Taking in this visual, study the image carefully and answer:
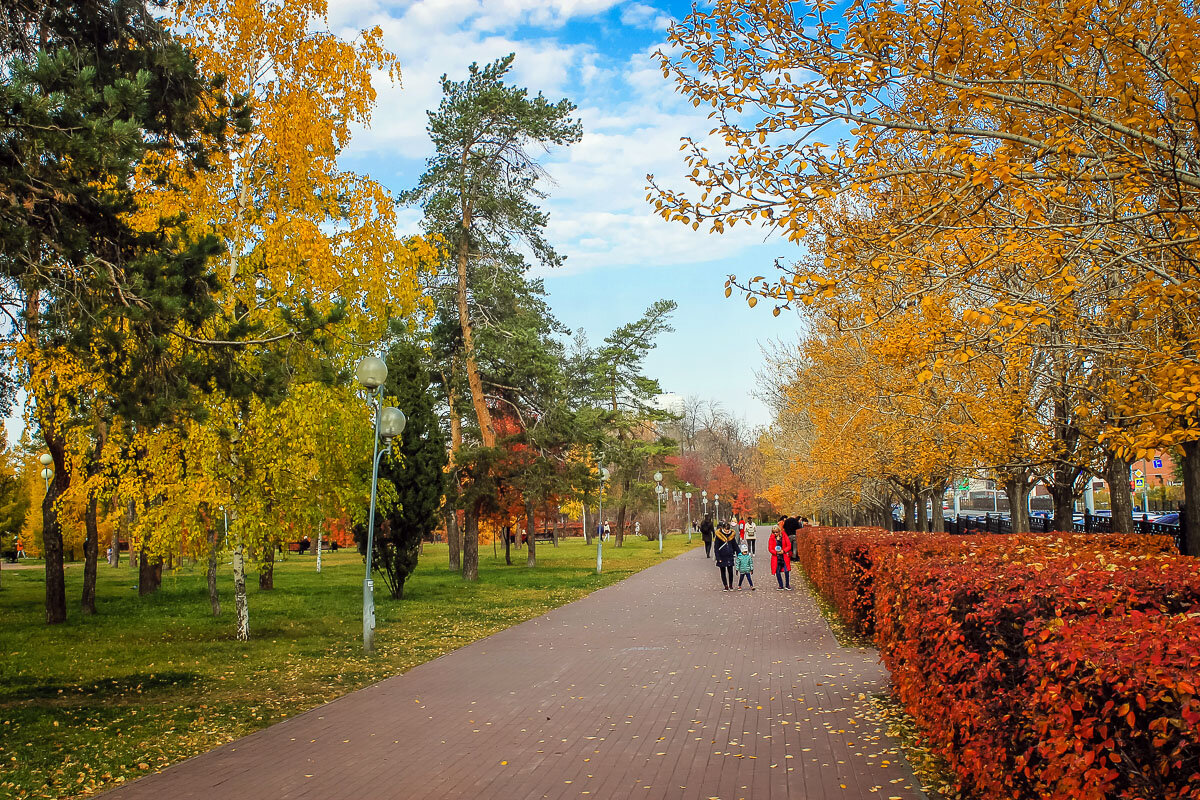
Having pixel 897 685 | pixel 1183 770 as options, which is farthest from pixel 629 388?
pixel 1183 770

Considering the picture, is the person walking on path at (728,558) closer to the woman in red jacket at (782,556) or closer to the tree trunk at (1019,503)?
the woman in red jacket at (782,556)

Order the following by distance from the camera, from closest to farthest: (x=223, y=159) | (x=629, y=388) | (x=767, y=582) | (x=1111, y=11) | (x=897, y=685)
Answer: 1. (x=1111, y=11)
2. (x=897, y=685)
3. (x=223, y=159)
4. (x=767, y=582)
5. (x=629, y=388)

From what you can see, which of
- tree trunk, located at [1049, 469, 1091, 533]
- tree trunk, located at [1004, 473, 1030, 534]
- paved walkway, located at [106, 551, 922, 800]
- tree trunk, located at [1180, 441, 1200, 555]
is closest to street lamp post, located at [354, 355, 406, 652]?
paved walkway, located at [106, 551, 922, 800]

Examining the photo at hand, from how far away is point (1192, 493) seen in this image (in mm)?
10438

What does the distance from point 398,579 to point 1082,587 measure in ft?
62.2

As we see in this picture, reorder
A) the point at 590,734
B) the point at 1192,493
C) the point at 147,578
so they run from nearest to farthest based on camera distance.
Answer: the point at 590,734 → the point at 1192,493 → the point at 147,578

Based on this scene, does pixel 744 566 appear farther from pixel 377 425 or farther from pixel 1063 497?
pixel 377 425

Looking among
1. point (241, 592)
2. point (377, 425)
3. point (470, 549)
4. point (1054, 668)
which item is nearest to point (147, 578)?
point (470, 549)

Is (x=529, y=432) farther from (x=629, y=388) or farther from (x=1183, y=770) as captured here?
(x=1183, y=770)

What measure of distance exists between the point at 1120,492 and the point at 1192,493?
536 cm

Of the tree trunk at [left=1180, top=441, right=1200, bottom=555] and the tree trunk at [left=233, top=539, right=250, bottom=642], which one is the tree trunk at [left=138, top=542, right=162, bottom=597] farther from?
the tree trunk at [left=1180, top=441, right=1200, bottom=555]

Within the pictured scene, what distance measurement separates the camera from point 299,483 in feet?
44.4

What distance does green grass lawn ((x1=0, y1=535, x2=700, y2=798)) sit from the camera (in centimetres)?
721

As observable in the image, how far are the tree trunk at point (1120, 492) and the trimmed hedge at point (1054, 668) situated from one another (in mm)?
8886
